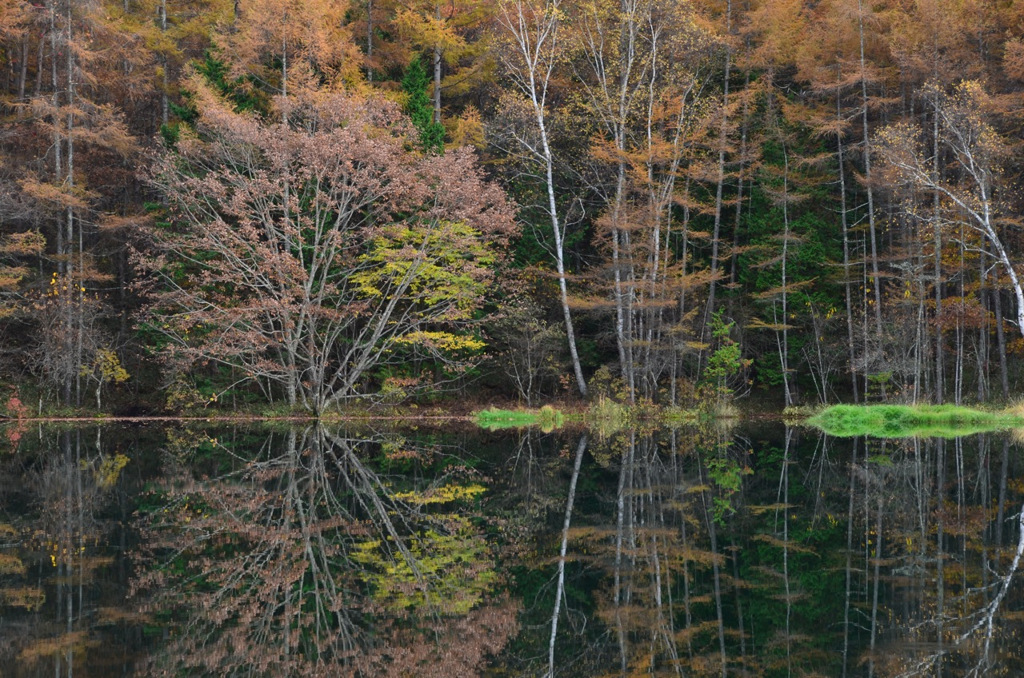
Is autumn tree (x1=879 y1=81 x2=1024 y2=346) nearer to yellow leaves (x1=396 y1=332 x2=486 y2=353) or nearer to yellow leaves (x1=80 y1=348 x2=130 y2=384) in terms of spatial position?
yellow leaves (x1=396 y1=332 x2=486 y2=353)

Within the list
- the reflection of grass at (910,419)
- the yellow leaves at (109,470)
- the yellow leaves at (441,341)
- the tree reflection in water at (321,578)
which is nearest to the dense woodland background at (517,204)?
the yellow leaves at (441,341)

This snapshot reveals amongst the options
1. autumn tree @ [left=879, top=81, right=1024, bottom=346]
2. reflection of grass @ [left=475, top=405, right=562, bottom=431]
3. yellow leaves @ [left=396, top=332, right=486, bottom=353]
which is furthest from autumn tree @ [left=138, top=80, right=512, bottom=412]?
autumn tree @ [left=879, top=81, right=1024, bottom=346]

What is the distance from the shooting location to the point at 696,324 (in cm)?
2870

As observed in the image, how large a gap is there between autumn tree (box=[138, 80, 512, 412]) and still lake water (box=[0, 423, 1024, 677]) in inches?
404

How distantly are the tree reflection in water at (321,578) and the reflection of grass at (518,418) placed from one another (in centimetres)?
1103

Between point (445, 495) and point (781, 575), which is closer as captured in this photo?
point (781, 575)

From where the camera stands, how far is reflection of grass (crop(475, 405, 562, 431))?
23.4 meters

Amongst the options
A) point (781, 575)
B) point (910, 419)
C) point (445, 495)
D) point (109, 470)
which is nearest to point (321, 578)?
point (781, 575)

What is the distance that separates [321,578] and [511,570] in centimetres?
141

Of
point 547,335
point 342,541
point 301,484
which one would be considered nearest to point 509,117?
point 547,335

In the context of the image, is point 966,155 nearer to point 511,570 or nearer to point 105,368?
point 511,570

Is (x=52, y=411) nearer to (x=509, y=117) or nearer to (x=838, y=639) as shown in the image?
(x=509, y=117)

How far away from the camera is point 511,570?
725cm

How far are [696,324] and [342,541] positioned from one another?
21696 millimetres
